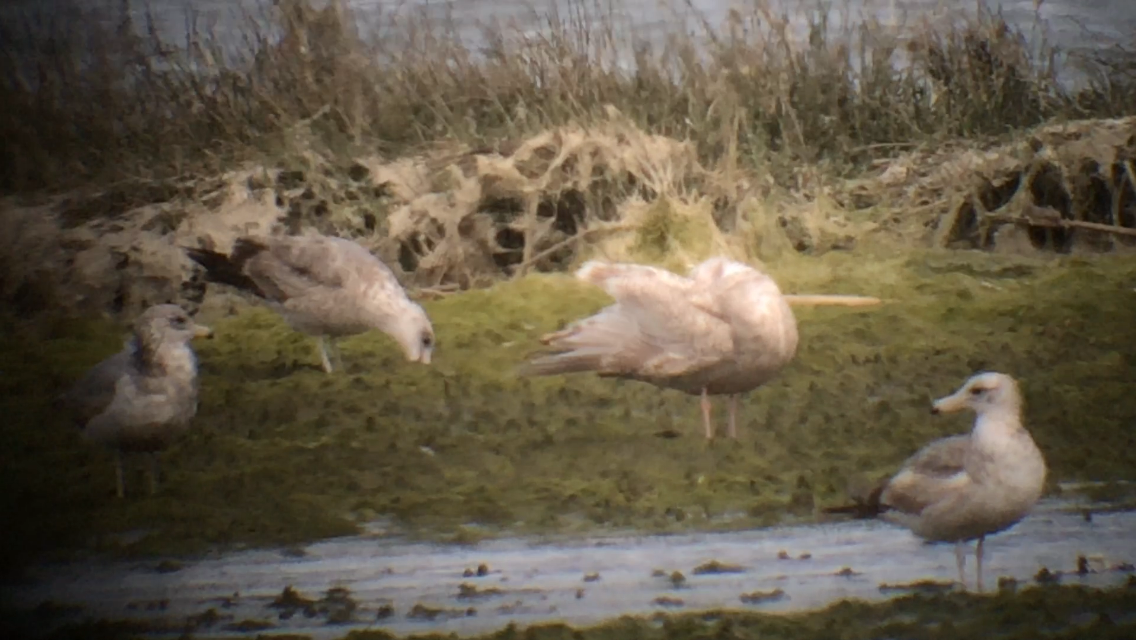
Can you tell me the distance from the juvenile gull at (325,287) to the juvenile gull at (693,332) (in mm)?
346

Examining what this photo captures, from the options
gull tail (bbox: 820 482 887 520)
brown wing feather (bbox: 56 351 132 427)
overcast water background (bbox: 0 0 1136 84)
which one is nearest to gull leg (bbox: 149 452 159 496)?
brown wing feather (bbox: 56 351 132 427)

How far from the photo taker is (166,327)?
354 centimetres

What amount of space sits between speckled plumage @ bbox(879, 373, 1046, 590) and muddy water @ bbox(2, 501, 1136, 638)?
0.11 meters

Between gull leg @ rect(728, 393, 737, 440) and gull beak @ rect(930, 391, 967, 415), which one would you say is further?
gull leg @ rect(728, 393, 737, 440)

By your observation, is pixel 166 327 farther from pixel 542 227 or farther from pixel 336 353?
pixel 542 227

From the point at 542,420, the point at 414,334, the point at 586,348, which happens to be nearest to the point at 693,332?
the point at 586,348

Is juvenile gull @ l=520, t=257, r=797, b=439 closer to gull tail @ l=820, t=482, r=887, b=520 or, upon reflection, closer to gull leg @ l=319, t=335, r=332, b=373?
gull tail @ l=820, t=482, r=887, b=520

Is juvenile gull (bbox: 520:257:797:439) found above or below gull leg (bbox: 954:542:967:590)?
above

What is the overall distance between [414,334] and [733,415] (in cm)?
67

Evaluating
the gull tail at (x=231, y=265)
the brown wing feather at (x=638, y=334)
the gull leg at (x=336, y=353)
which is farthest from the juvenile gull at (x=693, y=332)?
the gull tail at (x=231, y=265)

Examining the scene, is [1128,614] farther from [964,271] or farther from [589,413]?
[589,413]

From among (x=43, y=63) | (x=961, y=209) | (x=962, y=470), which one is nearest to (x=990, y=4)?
(x=961, y=209)

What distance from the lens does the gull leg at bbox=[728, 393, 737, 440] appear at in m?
3.61

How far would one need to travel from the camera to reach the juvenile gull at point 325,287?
145 inches
